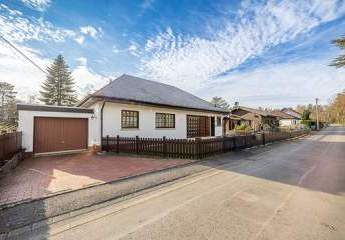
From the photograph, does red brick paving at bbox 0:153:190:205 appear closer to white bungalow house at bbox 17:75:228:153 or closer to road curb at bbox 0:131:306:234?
road curb at bbox 0:131:306:234

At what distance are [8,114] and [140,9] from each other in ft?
137

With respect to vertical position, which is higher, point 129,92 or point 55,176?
point 129,92

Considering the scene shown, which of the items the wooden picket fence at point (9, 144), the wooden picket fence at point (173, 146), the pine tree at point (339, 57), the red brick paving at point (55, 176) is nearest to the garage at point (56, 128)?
the wooden picket fence at point (9, 144)

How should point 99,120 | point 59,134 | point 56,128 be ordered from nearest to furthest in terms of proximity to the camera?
point 56,128 → point 59,134 → point 99,120

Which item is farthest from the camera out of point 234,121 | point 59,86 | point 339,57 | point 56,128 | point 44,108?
point 59,86

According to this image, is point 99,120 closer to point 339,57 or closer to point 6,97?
point 339,57

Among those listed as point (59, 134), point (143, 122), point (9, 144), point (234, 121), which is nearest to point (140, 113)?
point (143, 122)

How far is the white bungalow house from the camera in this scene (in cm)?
1148

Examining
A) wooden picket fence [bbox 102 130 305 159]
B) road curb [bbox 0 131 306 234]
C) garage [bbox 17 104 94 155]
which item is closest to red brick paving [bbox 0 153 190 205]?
road curb [bbox 0 131 306 234]

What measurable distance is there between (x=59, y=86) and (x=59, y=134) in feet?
124

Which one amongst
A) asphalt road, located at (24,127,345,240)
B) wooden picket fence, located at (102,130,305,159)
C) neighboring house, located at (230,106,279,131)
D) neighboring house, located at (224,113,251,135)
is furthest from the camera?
neighboring house, located at (224,113,251,135)

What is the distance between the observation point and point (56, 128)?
12.2m

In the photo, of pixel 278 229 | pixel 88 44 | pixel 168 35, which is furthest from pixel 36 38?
pixel 278 229

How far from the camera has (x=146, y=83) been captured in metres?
19.6
